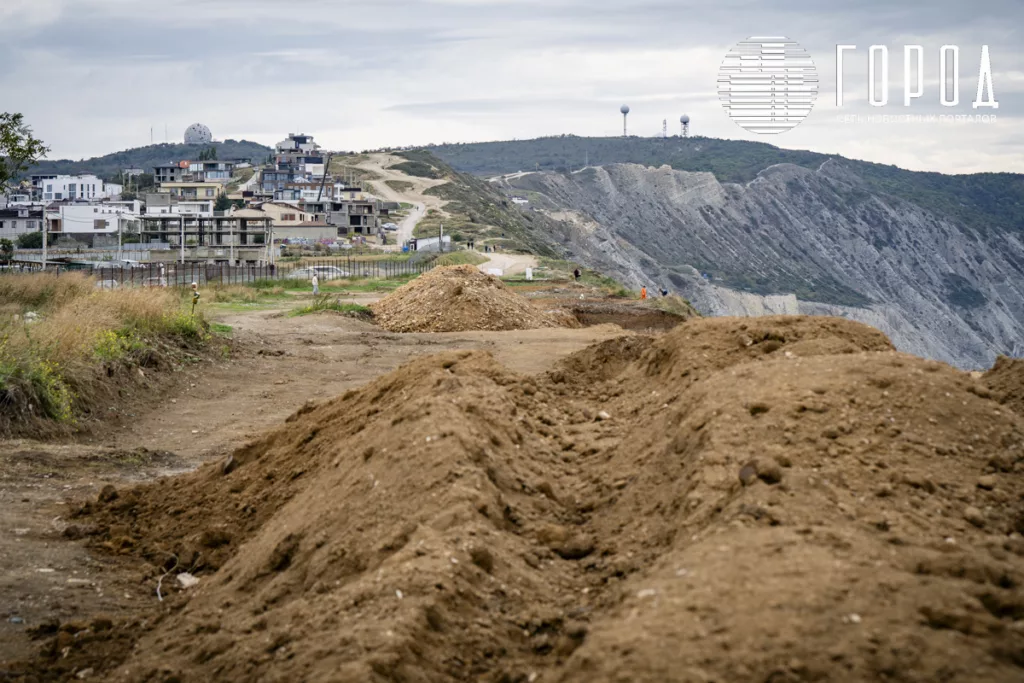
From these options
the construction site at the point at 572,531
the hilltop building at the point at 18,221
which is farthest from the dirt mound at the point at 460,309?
the hilltop building at the point at 18,221

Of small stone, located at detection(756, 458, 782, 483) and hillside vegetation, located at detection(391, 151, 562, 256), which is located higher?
hillside vegetation, located at detection(391, 151, 562, 256)

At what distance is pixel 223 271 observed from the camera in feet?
154

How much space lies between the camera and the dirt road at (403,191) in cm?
10344

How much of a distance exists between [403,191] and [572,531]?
125 metres

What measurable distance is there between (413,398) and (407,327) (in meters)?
18.7

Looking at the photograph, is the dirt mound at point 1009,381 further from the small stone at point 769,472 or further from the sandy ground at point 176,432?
the sandy ground at point 176,432

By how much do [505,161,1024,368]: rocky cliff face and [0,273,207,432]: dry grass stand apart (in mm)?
66246

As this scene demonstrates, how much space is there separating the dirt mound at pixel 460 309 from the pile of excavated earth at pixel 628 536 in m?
17.4

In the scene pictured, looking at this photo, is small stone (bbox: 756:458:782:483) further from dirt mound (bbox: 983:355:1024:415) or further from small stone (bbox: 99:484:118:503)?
small stone (bbox: 99:484:118:503)

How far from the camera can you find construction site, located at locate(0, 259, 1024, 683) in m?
5.22

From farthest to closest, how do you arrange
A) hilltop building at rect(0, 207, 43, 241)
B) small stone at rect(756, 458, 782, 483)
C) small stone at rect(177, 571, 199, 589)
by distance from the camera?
hilltop building at rect(0, 207, 43, 241), small stone at rect(177, 571, 199, 589), small stone at rect(756, 458, 782, 483)

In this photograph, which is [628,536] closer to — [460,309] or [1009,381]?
[1009,381]

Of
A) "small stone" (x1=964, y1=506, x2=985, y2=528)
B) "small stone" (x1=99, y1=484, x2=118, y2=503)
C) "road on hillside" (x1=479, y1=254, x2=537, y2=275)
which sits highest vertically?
"road on hillside" (x1=479, y1=254, x2=537, y2=275)

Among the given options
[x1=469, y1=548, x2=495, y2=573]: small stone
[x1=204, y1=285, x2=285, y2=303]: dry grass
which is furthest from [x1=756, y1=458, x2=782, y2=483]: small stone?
[x1=204, y1=285, x2=285, y2=303]: dry grass
